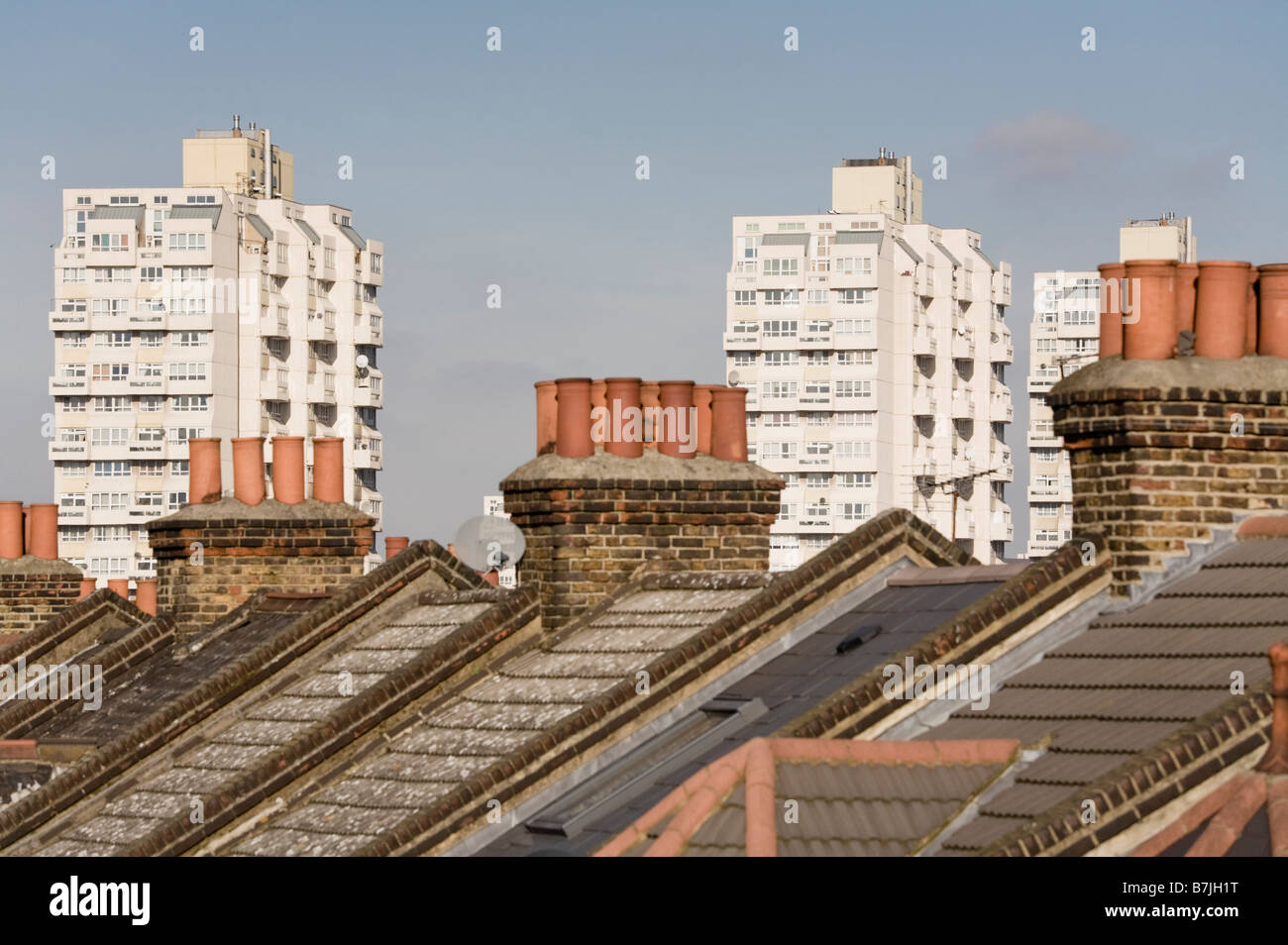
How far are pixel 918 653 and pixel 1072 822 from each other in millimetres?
2763

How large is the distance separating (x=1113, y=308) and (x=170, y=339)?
141079 mm

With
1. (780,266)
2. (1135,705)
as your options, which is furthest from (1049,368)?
(1135,705)

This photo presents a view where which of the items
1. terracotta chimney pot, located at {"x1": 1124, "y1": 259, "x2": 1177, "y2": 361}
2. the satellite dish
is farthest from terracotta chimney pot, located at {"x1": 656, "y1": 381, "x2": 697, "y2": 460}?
terracotta chimney pot, located at {"x1": 1124, "y1": 259, "x2": 1177, "y2": 361}

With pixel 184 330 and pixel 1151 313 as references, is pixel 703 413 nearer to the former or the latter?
pixel 1151 313

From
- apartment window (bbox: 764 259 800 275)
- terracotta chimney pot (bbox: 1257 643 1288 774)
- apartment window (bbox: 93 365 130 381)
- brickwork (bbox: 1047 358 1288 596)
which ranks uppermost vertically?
apartment window (bbox: 764 259 800 275)

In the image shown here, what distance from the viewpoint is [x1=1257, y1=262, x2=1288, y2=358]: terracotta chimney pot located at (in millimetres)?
15133

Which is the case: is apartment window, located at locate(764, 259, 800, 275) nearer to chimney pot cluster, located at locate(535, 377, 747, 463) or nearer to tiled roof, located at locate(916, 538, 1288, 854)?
chimney pot cluster, located at locate(535, 377, 747, 463)

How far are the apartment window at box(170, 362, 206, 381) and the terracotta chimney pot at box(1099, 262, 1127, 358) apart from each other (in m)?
139

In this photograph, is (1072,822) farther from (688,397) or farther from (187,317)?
(187,317)

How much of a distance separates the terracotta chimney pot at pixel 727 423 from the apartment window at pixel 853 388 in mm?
133718

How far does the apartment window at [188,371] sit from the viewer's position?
496 feet

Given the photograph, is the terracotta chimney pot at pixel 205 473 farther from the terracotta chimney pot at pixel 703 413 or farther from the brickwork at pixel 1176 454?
the brickwork at pixel 1176 454

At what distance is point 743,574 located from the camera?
18.5m
